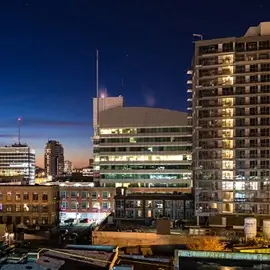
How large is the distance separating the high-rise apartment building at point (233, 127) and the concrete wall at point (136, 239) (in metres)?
17.9

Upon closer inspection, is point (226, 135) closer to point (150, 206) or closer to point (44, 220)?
point (150, 206)

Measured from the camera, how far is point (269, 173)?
88.6 metres

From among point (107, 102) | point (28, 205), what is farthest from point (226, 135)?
point (107, 102)

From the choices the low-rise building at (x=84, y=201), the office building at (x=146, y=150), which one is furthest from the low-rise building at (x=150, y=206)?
the office building at (x=146, y=150)

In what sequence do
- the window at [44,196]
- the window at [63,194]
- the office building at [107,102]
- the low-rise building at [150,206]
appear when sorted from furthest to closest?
the office building at [107,102] → the window at [63,194] → the window at [44,196] → the low-rise building at [150,206]

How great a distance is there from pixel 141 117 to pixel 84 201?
30.5 meters

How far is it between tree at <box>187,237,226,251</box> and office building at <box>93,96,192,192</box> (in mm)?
54446

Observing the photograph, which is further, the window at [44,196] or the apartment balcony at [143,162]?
the apartment balcony at [143,162]

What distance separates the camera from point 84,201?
396ft

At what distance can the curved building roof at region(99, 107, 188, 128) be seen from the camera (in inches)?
4921

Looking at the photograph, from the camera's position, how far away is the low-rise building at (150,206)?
102 metres

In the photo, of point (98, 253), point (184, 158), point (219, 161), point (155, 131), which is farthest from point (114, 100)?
point (98, 253)

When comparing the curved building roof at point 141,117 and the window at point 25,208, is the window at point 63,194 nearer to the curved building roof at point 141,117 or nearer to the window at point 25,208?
the window at point 25,208

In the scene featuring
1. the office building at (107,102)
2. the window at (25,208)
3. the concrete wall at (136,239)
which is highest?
the office building at (107,102)
